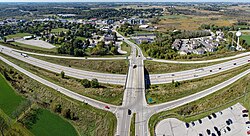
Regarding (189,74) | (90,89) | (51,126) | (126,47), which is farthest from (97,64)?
(51,126)

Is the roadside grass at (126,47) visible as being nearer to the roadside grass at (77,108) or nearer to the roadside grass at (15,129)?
the roadside grass at (77,108)

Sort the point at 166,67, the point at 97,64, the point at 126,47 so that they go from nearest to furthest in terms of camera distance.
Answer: the point at 166,67 < the point at 97,64 < the point at 126,47

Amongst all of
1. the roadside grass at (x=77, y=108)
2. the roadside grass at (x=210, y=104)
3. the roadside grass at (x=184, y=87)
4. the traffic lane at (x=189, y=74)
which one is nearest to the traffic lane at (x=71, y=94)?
the roadside grass at (x=77, y=108)

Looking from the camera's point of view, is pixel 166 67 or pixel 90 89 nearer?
pixel 90 89

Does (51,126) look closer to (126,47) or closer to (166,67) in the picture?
(166,67)

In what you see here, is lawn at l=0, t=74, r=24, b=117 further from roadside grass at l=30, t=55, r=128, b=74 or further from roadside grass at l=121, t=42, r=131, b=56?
roadside grass at l=121, t=42, r=131, b=56
